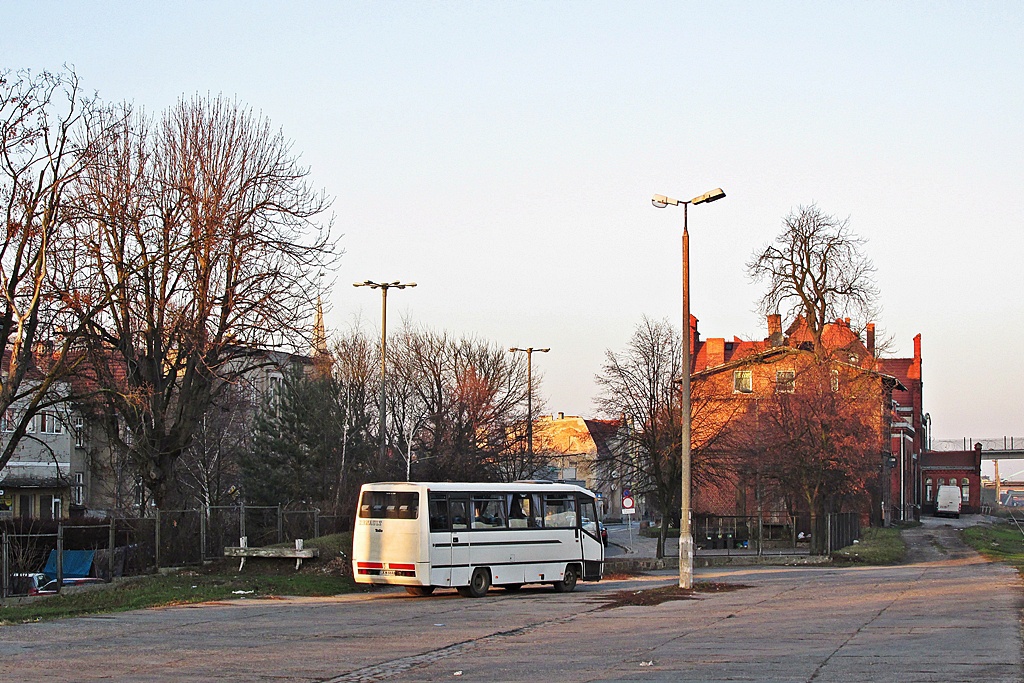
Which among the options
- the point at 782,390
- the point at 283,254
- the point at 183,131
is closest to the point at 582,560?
the point at 283,254

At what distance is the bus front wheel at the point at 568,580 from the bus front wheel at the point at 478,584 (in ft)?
8.79

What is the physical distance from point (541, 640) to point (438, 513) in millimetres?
8687

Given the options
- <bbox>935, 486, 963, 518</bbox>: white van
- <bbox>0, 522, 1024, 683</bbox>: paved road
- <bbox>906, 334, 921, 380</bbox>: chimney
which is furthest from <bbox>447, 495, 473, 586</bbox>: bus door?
<bbox>906, 334, 921, 380</bbox>: chimney

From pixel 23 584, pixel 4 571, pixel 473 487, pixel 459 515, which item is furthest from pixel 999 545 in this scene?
pixel 4 571

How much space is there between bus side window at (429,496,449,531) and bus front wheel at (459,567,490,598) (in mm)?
1552

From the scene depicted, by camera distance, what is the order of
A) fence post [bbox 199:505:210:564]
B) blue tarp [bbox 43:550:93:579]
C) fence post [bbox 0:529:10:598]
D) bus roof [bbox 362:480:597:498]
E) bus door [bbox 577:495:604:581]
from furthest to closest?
fence post [bbox 199:505:210:564] → bus door [bbox 577:495:604:581] → blue tarp [bbox 43:550:93:579] → bus roof [bbox 362:480:597:498] → fence post [bbox 0:529:10:598]

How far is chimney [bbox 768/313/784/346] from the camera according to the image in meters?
59.2

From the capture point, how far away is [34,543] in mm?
27391

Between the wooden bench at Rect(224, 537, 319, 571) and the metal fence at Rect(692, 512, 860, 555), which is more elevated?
the wooden bench at Rect(224, 537, 319, 571)

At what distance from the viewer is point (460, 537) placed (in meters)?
26.6

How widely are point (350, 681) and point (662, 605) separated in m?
12.5

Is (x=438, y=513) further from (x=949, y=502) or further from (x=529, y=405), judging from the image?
(x=949, y=502)

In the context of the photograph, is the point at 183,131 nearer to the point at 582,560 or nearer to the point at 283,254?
the point at 283,254

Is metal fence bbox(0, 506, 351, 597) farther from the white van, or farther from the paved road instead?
the white van
